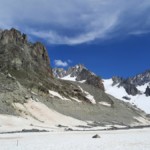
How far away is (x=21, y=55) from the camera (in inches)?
5630

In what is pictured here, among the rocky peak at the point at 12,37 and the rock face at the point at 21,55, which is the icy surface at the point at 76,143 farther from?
the rocky peak at the point at 12,37

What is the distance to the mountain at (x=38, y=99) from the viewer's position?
8631 centimetres

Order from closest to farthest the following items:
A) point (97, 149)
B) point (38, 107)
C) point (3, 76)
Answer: point (97, 149), point (38, 107), point (3, 76)

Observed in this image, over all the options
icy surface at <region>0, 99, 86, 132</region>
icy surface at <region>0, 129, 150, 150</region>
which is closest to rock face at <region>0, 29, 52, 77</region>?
icy surface at <region>0, 99, 86, 132</region>

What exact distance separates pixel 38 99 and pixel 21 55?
3605 centimetres

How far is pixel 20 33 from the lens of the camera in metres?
157

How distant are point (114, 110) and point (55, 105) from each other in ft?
153

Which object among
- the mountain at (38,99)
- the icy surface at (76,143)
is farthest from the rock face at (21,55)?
the icy surface at (76,143)

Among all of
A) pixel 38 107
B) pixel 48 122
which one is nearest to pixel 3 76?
pixel 38 107

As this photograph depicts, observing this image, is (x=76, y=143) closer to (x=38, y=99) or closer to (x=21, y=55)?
(x=38, y=99)

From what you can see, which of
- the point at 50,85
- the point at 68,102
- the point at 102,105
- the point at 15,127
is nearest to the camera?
the point at 15,127

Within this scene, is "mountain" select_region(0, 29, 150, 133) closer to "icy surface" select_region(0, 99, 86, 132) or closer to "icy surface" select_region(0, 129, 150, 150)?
"icy surface" select_region(0, 99, 86, 132)

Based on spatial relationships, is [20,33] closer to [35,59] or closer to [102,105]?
[35,59]

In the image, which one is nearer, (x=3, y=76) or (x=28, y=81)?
(x=3, y=76)
